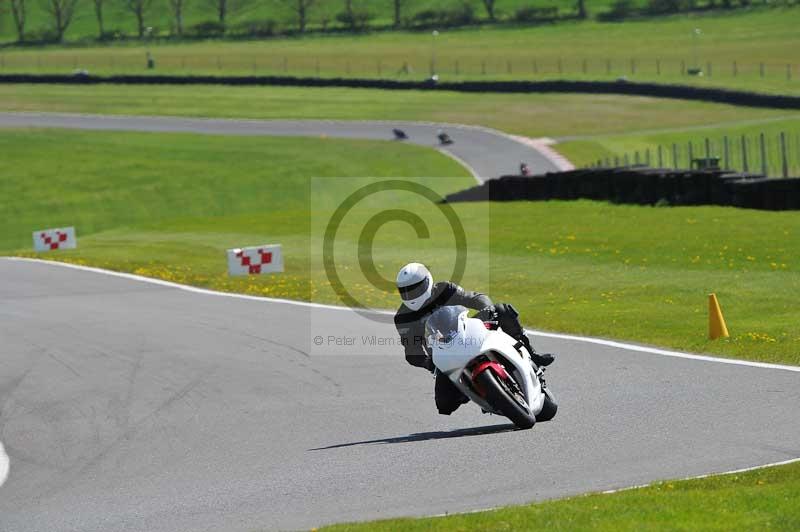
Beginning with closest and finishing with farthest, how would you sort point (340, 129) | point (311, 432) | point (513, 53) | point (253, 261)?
point (311, 432) → point (253, 261) → point (340, 129) → point (513, 53)

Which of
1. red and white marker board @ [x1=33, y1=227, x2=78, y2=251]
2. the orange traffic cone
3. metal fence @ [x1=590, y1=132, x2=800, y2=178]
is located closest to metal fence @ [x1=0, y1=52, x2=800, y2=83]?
metal fence @ [x1=590, y1=132, x2=800, y2=178]

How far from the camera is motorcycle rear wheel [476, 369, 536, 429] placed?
1112 centimetres

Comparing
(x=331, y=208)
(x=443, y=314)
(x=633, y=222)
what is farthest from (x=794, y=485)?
(x=331, y=208)

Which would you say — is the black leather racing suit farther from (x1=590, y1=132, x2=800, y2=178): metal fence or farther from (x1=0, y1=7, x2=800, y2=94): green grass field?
(x1=0, y1=7, x2=800, y2=94): green grass field

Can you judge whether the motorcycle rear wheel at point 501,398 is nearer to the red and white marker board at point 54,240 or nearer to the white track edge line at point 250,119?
the red and white marker board at point 54,240

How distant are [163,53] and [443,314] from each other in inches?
4648

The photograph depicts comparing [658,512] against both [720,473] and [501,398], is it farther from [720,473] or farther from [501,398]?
[501,398]

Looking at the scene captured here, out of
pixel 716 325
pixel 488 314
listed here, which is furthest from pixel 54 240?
pixel 488 314

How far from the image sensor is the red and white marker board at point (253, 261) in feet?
86.5

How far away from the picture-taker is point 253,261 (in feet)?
87.0

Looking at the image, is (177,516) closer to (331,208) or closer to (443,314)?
(443,314)

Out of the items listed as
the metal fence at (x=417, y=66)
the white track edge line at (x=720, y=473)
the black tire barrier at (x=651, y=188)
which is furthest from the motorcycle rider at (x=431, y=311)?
the metal fence at (x=417, y=66)

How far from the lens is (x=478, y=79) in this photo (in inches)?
3418

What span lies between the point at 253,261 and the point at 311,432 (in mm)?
14693
